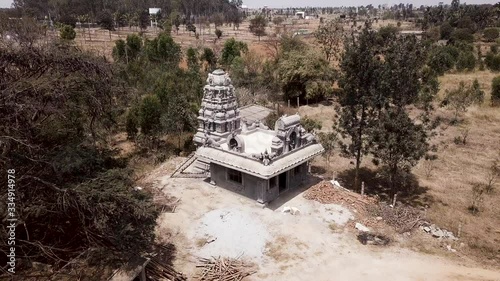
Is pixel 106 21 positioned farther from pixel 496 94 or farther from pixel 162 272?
pixel 162 272

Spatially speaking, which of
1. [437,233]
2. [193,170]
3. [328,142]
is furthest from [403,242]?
[193,170]

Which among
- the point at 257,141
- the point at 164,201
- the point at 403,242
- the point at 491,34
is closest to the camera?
the point at 403,242

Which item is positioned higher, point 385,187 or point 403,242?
point 403,242

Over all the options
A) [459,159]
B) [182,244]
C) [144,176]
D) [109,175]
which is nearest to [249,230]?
[182,244]

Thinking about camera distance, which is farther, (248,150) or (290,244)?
(248,150)

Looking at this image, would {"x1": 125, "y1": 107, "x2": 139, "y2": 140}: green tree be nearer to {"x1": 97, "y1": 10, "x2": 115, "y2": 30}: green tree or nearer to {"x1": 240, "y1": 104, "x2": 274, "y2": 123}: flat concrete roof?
{"x1": 240, "y1": 104, "x2": 274, "y2": 123}: flat concrete roof

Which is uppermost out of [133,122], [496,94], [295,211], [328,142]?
[496,94]

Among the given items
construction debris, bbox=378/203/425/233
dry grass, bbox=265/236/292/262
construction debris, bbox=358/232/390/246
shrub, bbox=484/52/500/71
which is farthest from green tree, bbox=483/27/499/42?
dry grass, bbox=265/236/292/262
